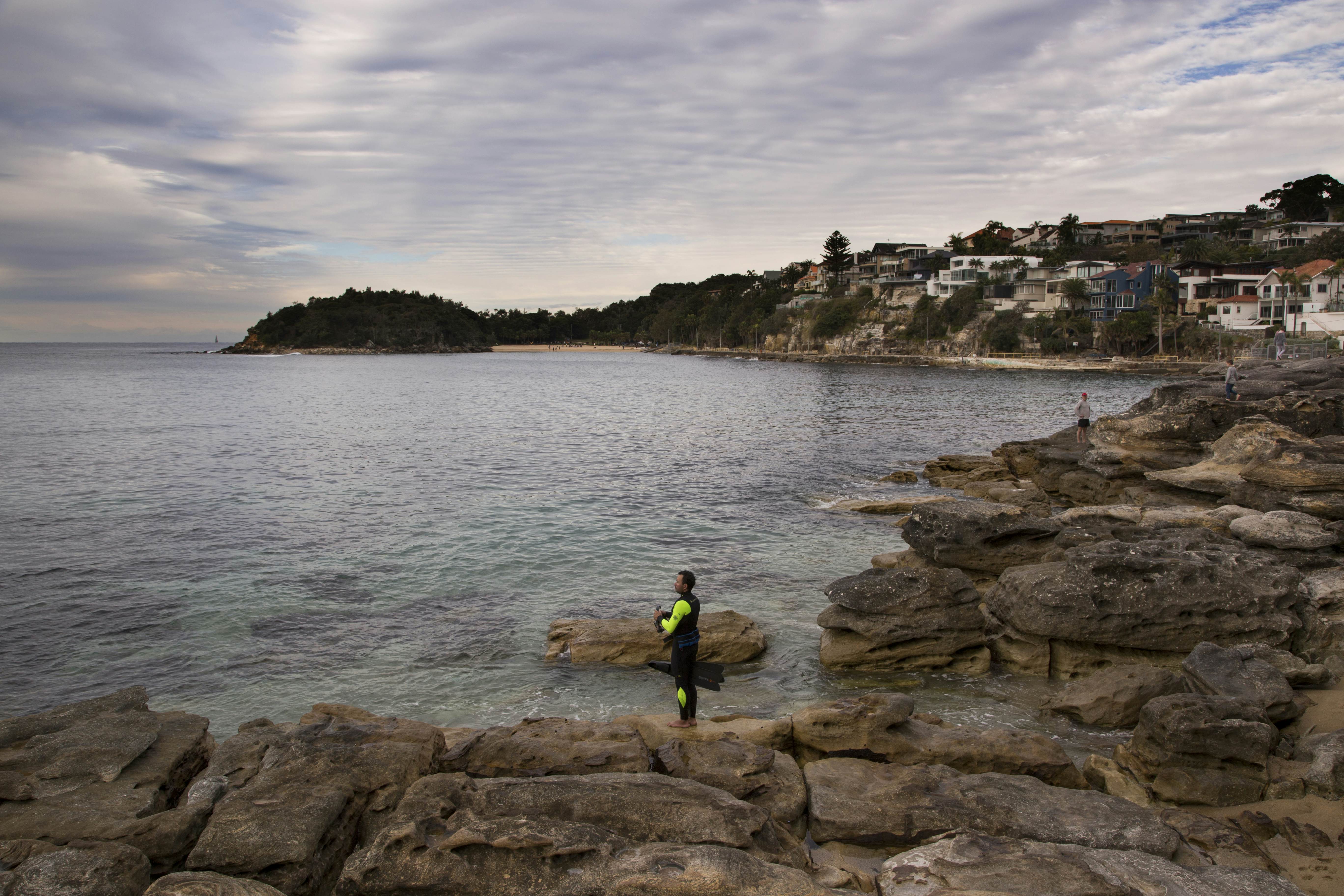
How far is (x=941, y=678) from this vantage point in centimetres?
1273

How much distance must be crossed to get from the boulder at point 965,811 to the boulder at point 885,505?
16635mm

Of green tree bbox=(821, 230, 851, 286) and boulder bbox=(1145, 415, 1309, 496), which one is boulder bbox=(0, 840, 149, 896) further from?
green tree bbox=(821, 230, 851, 286)

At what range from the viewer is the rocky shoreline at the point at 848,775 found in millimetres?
6344

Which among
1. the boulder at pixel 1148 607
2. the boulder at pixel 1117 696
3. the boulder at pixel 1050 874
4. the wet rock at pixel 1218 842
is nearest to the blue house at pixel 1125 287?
the boulder at pixel 1148 607

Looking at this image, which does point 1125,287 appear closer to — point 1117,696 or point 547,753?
point 1117,696

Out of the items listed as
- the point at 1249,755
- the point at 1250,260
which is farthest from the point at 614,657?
the point at 1250,260

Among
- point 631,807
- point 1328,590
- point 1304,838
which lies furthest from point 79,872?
point 1328,590

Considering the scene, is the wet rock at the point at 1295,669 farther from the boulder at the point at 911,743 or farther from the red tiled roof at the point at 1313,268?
the red tiled roof at the point at 1313,268

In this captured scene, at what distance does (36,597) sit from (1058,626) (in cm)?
2061

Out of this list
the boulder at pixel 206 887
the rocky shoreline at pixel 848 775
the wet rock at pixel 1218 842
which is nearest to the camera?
the boulder at pixel 206 887

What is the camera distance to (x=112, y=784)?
311 inches

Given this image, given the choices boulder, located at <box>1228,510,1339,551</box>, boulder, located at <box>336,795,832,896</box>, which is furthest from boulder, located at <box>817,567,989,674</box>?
boulder, located at <box>336,795,832,896</box>

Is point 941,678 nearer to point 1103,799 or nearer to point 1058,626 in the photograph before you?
point 1058,626

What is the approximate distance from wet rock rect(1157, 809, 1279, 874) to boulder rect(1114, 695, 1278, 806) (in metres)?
0.54
